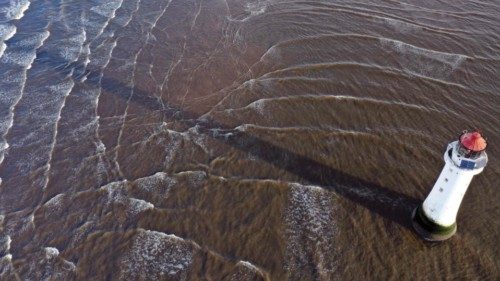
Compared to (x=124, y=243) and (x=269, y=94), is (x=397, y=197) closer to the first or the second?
(x=269, y=94)

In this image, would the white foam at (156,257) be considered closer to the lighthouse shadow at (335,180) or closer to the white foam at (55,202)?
the white foam at (55,202)

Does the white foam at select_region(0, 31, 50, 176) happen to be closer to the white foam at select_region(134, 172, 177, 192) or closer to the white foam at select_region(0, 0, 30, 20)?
the white foam at select_region(0, 0, 30, 20)

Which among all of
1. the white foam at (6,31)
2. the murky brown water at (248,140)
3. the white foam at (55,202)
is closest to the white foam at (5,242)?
the murky brown water at (248,140)

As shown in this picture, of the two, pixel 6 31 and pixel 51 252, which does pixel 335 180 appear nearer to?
pixel 51 252

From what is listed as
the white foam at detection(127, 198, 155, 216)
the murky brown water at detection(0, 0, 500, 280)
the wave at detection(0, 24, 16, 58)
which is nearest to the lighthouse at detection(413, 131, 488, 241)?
the murky brown water at detection(0, 0, 500, 280)

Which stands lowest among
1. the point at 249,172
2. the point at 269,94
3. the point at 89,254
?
the point at 89,254

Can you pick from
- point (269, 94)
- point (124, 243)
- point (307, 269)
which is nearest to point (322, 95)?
point (269, 94)

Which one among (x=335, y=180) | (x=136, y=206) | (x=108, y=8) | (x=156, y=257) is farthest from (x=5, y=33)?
(x=335, y=180)
